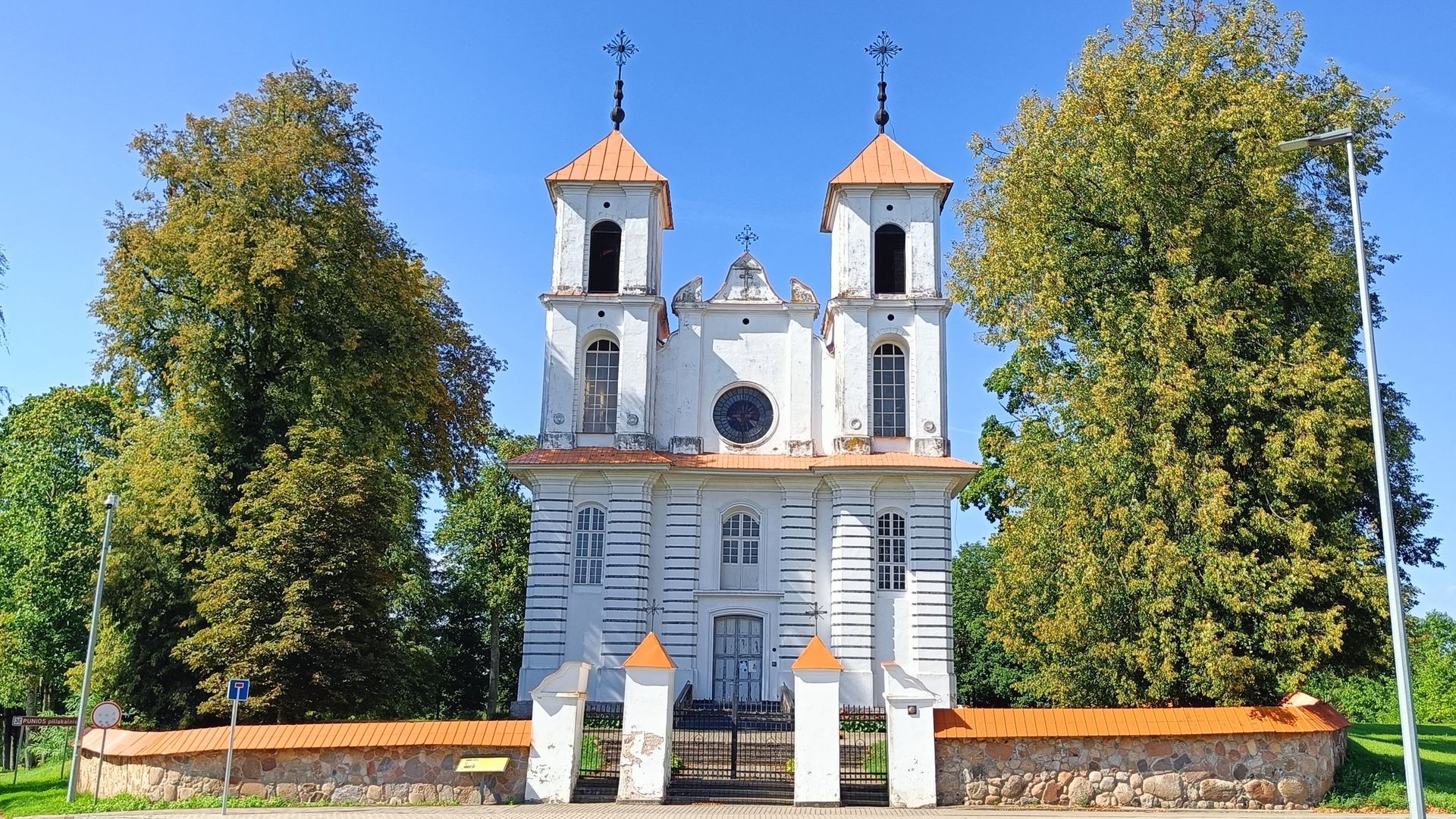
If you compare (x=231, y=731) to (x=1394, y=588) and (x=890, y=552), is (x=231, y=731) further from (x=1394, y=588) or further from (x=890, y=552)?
(x=890, y=552)

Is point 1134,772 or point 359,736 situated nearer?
point 1134,772

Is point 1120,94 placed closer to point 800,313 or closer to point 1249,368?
point 1249,368

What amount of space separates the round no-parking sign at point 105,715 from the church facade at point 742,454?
9879 mm

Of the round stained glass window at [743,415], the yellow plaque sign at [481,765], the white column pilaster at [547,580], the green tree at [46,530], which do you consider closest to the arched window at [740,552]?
the round stained glass window at [743,415]

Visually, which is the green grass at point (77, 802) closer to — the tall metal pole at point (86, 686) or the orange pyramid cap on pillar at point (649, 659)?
the tall metal pole at point (86, 686)

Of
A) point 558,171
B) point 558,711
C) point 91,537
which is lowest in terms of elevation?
point 558,711

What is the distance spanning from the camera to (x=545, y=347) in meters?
29.2

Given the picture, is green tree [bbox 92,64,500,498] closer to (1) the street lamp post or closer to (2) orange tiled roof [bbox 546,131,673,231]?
(2) orange tiled roof [bbox 546,131,673,231]

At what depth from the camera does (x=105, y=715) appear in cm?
1756

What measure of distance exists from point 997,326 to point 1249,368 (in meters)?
6.37

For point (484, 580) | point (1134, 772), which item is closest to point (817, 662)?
point (1134, 772)

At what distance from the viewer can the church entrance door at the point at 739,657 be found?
27.2 metres

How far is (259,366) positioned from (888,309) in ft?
49.0

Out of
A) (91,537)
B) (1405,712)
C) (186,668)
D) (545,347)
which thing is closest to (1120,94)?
(1405,712)
